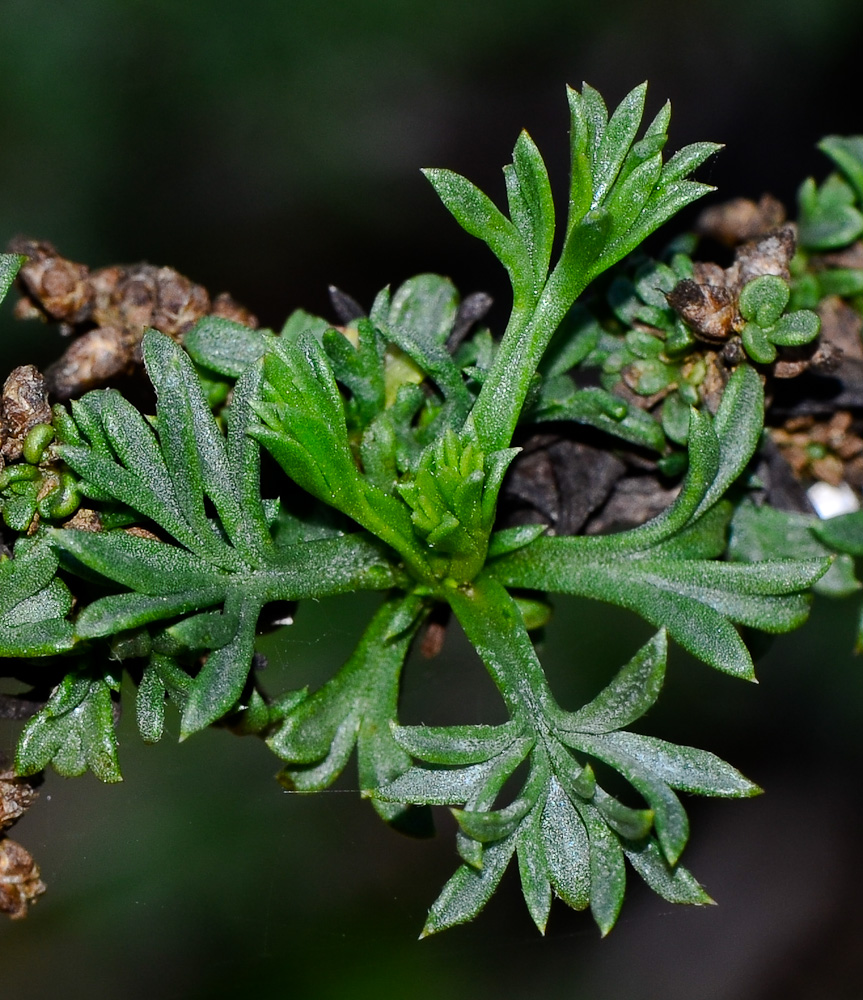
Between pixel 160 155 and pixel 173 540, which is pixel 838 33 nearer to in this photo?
pixel 160 155

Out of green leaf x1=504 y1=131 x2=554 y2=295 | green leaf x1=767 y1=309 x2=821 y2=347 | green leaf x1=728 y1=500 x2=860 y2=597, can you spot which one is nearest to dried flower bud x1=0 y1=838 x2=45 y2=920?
green leaf x1=504 y1=131 x2=554 y2=295

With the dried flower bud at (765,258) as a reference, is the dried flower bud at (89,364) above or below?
below

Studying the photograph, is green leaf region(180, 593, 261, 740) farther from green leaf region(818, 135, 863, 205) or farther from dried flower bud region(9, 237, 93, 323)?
green leaf region(818, 135, 863, 205)

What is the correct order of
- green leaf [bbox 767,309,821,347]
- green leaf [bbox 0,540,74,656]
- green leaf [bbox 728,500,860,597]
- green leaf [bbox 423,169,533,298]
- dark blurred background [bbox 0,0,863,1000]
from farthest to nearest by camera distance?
1. dark blurred background [bbox 0,0,863,1000]
2. green leaf [bbox 728,500,860,597]
3. green leaf [bbox 767,309,821,347]
4. green leaf [bbox 423,169,533,298]
5. green leaf [bbox 0,540,74,656]

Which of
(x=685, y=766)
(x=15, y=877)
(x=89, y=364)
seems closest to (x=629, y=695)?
(x=685, y=766)

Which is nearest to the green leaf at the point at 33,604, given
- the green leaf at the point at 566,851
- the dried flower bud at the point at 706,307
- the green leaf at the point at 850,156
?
the green leaf at the point at 566,851

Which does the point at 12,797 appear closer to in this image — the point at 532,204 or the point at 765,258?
the point at 532,204

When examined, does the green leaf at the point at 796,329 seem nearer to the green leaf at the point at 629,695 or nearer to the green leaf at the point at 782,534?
the green leaf at the point at 782,534
